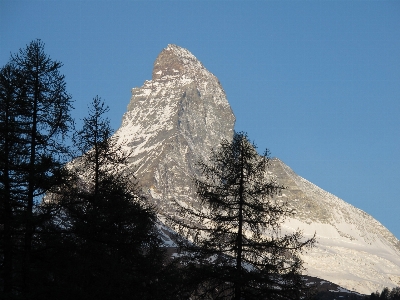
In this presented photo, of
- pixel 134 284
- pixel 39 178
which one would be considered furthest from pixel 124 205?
pixel 39 178

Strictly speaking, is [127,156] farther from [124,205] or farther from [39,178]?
[39,178]

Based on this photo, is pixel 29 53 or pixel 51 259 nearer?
pixel 51 259

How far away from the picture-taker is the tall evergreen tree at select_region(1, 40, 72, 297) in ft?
74.7

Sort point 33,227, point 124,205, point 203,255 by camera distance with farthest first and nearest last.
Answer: point 203,255 < point 124,205 < point 33,227

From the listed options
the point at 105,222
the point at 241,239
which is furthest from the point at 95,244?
the point at 241,239

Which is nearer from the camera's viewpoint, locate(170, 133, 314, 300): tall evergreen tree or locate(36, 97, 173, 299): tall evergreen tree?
locate(36, 97, 173, 299): tall evergreen tree

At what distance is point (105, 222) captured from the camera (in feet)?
76.8

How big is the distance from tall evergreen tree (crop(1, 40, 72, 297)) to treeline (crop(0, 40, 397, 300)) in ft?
0.10

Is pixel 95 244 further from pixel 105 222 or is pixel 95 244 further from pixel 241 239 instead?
pixel 241 239

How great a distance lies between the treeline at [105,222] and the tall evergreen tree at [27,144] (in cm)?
3

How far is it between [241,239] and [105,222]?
654 cm

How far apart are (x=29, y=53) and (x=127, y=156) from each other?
7.43m

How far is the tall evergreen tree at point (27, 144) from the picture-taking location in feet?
74.7

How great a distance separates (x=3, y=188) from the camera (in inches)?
914
